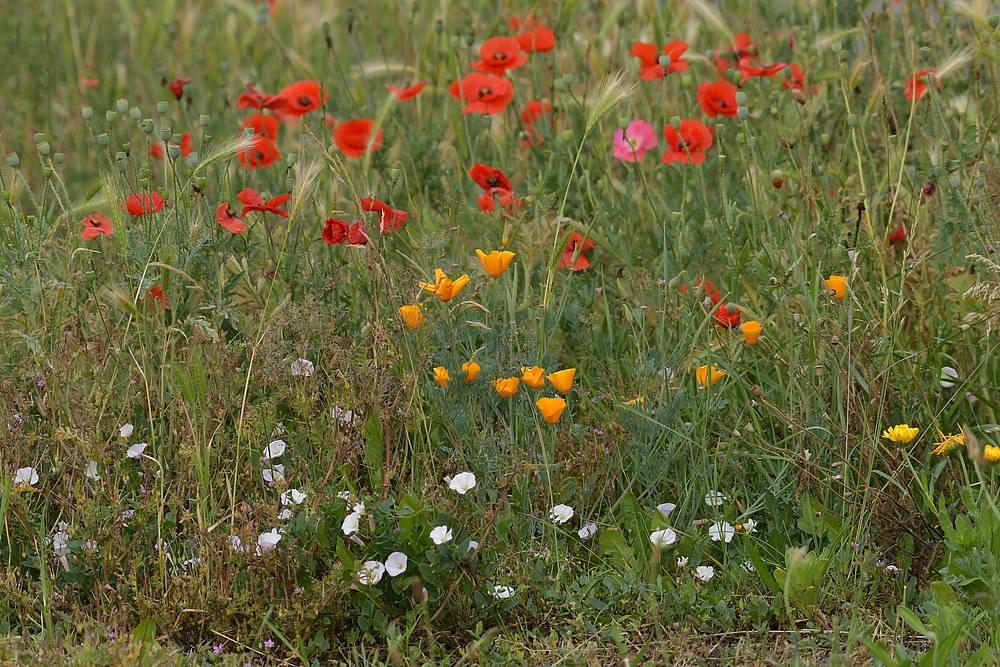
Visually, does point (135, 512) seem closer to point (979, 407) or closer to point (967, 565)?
point (967, 565)

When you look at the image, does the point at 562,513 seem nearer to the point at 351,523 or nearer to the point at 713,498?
the point at 713,498

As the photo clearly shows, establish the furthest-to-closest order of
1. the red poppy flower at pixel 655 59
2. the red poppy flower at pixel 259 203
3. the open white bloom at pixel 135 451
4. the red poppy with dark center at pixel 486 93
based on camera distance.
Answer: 1. the red poppy with dark center at pixel 486 93
2. the red poppy flower at pixel 655 59
3. the red poppy flower at pixel 259 203
4. the open white bloom at pixel 135 451

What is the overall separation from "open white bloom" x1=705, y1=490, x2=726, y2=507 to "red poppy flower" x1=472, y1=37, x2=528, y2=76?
1.34 metres

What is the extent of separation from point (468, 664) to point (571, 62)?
2409 millimetres

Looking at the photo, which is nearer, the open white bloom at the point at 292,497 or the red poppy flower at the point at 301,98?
the open white bloom at the point at 292,497

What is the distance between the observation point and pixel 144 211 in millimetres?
2264

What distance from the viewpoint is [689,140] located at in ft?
8.66

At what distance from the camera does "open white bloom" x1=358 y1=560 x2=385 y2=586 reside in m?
1.94

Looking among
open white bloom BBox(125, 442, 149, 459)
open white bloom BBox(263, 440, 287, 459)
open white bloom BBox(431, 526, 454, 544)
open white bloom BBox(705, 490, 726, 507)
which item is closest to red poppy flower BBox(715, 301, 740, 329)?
open white bloom BBox(705, 490, 726, 507)

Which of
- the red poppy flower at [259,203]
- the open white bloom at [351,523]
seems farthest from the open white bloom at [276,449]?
the red poppy flower at [259,203]

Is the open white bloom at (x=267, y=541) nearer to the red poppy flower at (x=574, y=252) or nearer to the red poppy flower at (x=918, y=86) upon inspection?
the red poppy flower at (x=574, y=252)

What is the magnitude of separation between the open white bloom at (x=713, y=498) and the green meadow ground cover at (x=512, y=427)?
15 millimetres

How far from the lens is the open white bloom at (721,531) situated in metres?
2.08

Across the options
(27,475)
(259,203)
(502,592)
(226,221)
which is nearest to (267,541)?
(502,592)
